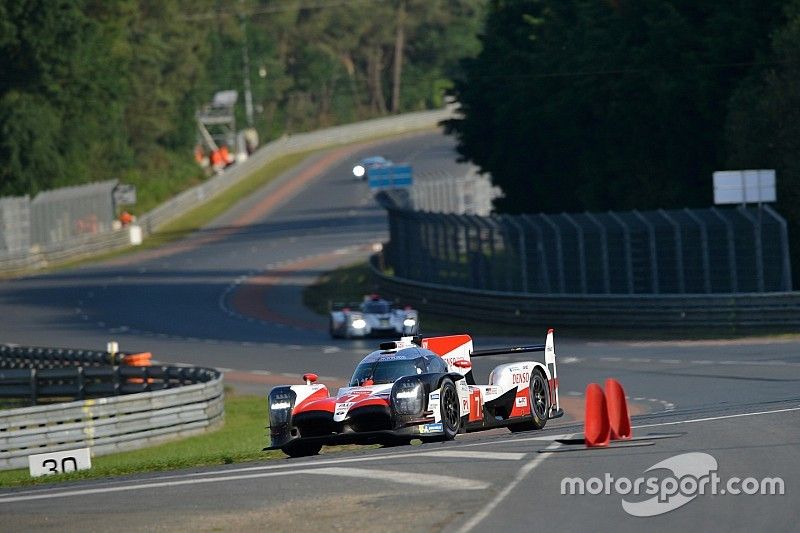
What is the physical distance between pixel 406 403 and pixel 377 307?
25.2m

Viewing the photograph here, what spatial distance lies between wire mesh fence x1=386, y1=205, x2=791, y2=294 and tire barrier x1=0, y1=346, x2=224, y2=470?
38.7 ft

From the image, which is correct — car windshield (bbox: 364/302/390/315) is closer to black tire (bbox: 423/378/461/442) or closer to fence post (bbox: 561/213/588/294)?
fence post (bbox: 561/213/588/294)

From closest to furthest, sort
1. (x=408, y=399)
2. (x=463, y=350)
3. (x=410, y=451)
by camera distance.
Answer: (x=410, y=451), (x=408, y=399), (x=463, y=350)

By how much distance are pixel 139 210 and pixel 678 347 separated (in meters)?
70.8

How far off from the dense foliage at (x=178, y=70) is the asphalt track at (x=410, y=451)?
99.8ft

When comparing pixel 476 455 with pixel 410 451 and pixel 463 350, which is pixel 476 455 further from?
pixel 463 350

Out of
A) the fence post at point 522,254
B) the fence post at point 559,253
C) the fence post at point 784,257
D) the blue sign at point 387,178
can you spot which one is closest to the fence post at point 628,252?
the fence post at point 559,253

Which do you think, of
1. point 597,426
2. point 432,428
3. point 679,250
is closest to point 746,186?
point 679,250

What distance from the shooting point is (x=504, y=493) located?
45.1 feet

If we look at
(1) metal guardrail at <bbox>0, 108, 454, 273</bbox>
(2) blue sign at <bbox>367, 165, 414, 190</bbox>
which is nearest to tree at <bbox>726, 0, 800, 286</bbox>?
(2) blue sign at <bbox>367, 165, 414, 190</bbox>

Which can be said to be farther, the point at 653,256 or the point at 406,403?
the point at 653,256

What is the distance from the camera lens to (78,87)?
9288 centimetres

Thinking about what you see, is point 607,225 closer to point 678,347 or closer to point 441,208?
point 678,347

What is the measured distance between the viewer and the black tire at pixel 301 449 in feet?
59.9
